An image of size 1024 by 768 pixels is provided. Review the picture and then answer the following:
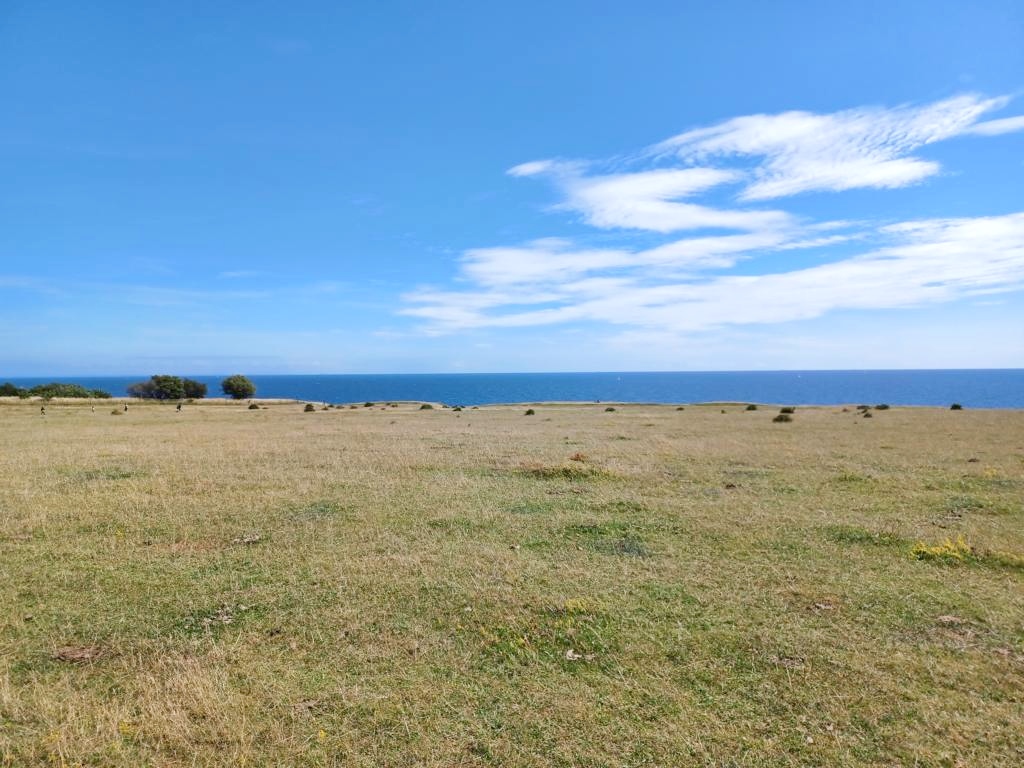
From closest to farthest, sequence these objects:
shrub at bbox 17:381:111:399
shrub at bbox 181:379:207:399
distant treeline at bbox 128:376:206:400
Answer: shrub at bbox 17:381:111:399
distant treeline at bbox 128:376:206:400
shrub at bbox 181:379:207:399

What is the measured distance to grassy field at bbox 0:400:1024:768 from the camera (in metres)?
5.75

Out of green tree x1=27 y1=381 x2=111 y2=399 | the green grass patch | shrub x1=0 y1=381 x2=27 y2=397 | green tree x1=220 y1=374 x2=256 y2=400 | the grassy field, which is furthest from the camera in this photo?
green tree x1=220 y1=374 x2=256 y2=400

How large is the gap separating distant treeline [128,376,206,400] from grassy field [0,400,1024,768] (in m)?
81.7

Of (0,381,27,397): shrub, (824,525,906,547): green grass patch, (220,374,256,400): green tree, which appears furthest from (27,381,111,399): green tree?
(824,525,906,547): green grass patch

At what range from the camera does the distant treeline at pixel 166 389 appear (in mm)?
90625

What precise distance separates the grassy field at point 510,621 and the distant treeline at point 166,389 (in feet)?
268

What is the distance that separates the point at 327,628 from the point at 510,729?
3495 millimetres

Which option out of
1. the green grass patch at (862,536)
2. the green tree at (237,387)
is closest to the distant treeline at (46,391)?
the green tree at (237,387)

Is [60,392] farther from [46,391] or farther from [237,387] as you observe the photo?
[237,387]

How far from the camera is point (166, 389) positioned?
90.4 meters

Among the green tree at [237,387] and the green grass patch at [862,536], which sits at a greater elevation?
the green tree at [237,387]

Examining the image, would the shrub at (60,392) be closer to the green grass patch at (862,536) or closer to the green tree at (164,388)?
the green tree at (164,388)

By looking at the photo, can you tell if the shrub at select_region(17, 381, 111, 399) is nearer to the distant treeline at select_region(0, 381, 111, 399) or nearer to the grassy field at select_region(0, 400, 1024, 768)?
the distant treeline at select_region(0, 381, 111, 399)

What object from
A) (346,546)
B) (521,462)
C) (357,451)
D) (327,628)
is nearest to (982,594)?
(327,628)
